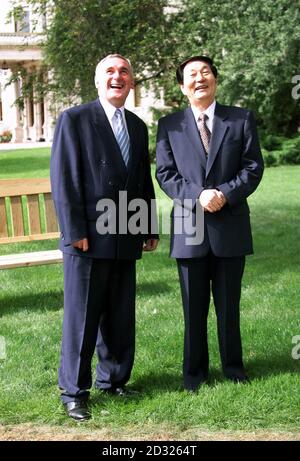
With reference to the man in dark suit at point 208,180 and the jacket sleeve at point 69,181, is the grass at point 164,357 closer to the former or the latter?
the man in dark suit at point 208,180

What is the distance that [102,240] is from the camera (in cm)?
429

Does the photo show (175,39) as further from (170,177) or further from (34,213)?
(170,177)

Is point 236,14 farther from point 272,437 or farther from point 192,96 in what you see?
point 272,437

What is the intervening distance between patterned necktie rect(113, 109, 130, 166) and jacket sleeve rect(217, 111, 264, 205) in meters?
0.61

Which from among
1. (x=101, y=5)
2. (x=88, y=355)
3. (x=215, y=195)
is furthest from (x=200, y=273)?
(x=101, y=5)

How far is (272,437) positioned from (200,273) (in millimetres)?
1130

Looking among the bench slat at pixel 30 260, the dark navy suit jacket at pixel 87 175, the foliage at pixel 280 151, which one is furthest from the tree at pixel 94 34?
the dark navy suit jacket at pixel 87 175

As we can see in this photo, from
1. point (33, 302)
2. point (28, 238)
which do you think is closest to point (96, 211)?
point (33, 302)

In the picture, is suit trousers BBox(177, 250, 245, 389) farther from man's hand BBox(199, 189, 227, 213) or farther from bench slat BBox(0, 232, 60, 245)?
bench slat BBox(0, 232, 60, 245)

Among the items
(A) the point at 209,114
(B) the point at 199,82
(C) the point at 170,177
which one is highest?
(B) the point at 199,82

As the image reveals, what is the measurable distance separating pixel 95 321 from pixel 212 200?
1040 millimetres

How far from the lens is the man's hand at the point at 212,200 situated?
169 inches

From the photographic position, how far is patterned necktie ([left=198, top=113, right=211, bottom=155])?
4.47 metres

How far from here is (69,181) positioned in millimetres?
4172
